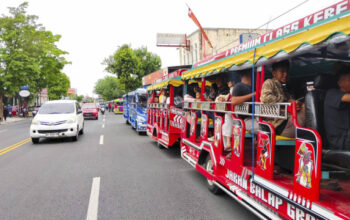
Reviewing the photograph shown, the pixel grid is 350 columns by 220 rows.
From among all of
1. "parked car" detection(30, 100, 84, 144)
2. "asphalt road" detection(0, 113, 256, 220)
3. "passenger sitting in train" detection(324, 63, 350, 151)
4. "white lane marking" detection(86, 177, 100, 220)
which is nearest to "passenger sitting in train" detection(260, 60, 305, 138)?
"passenger sitting in train" detection(324, 63, 350, 151)

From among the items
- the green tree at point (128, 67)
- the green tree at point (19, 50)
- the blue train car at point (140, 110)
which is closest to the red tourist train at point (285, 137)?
the blue train car at point (140, 110)

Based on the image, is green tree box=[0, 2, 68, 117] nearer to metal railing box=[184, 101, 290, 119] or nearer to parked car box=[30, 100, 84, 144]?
parked car box=[30, 100, 84, 144]

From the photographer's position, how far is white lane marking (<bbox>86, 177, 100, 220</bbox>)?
4199 mm

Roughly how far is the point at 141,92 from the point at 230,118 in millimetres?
11230

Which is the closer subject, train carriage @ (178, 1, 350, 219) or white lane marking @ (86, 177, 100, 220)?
train carriage @ (178, 1, 350, 219)

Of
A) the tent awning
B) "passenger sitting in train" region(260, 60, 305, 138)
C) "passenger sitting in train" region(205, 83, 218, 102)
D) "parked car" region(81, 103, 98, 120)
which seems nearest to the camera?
the tent awning

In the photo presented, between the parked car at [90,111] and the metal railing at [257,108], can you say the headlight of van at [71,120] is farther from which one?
the parked car at [90,111]

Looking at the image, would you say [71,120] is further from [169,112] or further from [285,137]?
[285,137]

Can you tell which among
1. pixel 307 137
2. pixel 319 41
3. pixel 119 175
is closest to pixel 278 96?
pixel 307 137

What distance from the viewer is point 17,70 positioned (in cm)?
2834

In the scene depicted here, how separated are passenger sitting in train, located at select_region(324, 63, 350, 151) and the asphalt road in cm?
162

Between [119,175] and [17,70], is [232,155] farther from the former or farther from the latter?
[17,70]

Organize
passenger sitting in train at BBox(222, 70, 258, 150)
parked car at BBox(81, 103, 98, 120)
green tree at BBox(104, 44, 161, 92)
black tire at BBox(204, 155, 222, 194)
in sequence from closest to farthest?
1. passenger sitting in train at BBox(222, 70, 258, 150)
2. black tire at BBox(204, 155, 222, 194)
3. parked car at BBox(81, 103, 98, 120)
4. green tree at BBox(104, 44, 161, 92)

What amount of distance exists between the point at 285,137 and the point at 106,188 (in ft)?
11.5
